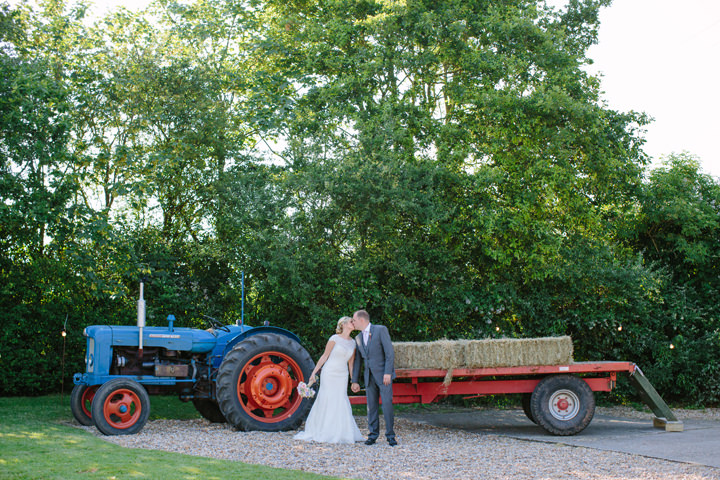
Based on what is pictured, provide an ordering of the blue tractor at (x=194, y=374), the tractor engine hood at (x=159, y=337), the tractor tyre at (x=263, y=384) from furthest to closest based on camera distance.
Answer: the tractor engine hood at (x=159, y=337) < the tractor tyre at (x=263, y=384) < the blue tractor at (x=194, y=374)

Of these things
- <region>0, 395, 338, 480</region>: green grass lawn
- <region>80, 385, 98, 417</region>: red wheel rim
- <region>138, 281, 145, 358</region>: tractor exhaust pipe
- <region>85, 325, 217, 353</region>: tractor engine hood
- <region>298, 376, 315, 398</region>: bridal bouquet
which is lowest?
<region>0, 395, 338, 480</region>: green grass lawn

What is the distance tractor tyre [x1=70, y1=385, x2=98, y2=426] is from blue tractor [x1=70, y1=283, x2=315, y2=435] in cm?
1

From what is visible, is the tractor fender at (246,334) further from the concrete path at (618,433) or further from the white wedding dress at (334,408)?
the concrete path at (618,433)

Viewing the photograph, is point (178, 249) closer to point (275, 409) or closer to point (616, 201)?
point (275, 409)

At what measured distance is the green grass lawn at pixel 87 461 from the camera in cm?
602

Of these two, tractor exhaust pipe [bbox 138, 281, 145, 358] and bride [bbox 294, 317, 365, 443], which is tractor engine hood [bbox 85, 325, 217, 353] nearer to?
tractor exhaust pipe [bbox 138, 281, 145, 358]

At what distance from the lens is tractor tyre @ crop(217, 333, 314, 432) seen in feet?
30.3

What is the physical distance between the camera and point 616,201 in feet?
48.5

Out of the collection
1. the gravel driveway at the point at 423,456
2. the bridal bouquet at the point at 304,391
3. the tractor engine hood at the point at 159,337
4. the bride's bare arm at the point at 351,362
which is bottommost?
the gravel driveway at the point at 423,456

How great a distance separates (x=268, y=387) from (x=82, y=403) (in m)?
2.61

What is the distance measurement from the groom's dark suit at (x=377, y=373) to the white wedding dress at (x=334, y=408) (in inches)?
11.2

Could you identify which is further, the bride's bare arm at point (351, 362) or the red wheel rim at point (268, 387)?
the red wheel rim at point (268, 387)

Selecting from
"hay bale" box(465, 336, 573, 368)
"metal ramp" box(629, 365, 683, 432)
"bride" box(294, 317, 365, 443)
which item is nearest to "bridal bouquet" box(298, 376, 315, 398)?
"bride" box(294, 317, 365, 443)

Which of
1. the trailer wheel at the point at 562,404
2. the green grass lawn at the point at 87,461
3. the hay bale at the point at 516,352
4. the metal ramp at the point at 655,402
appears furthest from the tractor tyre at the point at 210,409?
the metal ramp at the point at 655,402
